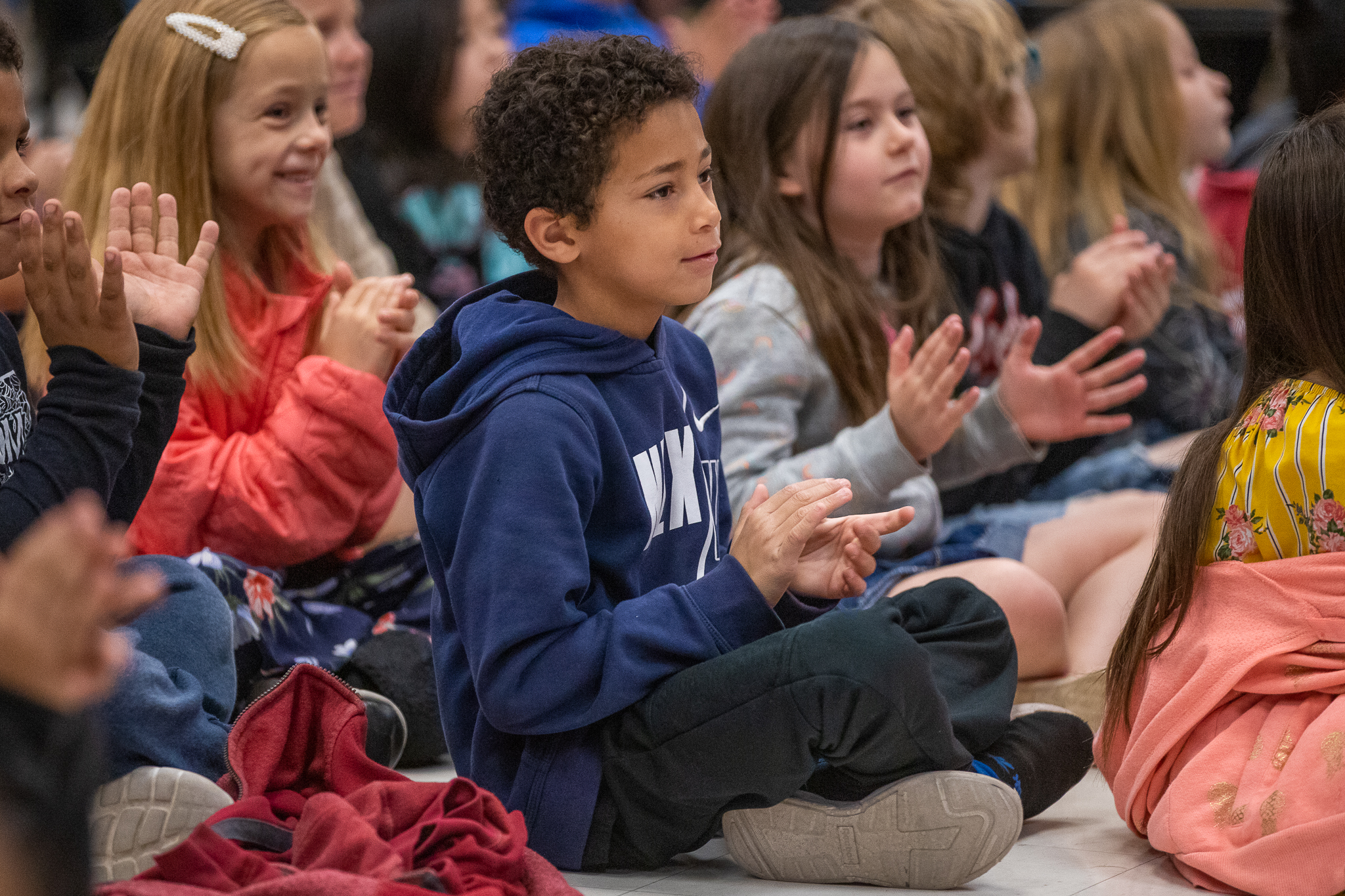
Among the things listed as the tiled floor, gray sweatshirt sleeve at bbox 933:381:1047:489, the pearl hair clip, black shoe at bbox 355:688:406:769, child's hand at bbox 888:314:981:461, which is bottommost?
Result: the tiled floor

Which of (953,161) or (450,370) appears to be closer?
(450,370)

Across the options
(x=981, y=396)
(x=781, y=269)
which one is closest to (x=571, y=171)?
(x=781, y=269)

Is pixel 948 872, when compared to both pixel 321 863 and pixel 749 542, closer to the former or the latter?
pixel 749 542

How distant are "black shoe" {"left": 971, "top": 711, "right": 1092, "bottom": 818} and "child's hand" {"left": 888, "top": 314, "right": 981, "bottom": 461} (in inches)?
13.8

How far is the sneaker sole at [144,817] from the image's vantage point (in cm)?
119

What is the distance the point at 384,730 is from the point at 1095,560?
1019 millimetres

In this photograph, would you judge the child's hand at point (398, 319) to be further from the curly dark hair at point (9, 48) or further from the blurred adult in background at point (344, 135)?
the curly dark hair at point (9, 48)

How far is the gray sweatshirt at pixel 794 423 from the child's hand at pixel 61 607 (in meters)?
1.05

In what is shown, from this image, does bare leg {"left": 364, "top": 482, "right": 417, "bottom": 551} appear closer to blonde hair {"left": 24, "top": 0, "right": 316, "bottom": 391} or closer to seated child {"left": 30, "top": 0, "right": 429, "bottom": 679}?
seated child {"left": 30, "top": 0, "right": 429, "bottom": 679}

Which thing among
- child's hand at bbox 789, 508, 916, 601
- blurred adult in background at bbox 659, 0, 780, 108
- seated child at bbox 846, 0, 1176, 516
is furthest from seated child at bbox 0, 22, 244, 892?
blurred adult in background at bbox 659, 0, 780, 108

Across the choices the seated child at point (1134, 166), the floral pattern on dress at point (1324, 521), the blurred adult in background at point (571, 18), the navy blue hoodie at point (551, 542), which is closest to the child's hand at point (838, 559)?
the navy blue hoodie at point (551, 542)

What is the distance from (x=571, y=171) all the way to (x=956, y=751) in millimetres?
636

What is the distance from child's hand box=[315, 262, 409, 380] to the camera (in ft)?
5.83

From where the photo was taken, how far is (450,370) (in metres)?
1.35
